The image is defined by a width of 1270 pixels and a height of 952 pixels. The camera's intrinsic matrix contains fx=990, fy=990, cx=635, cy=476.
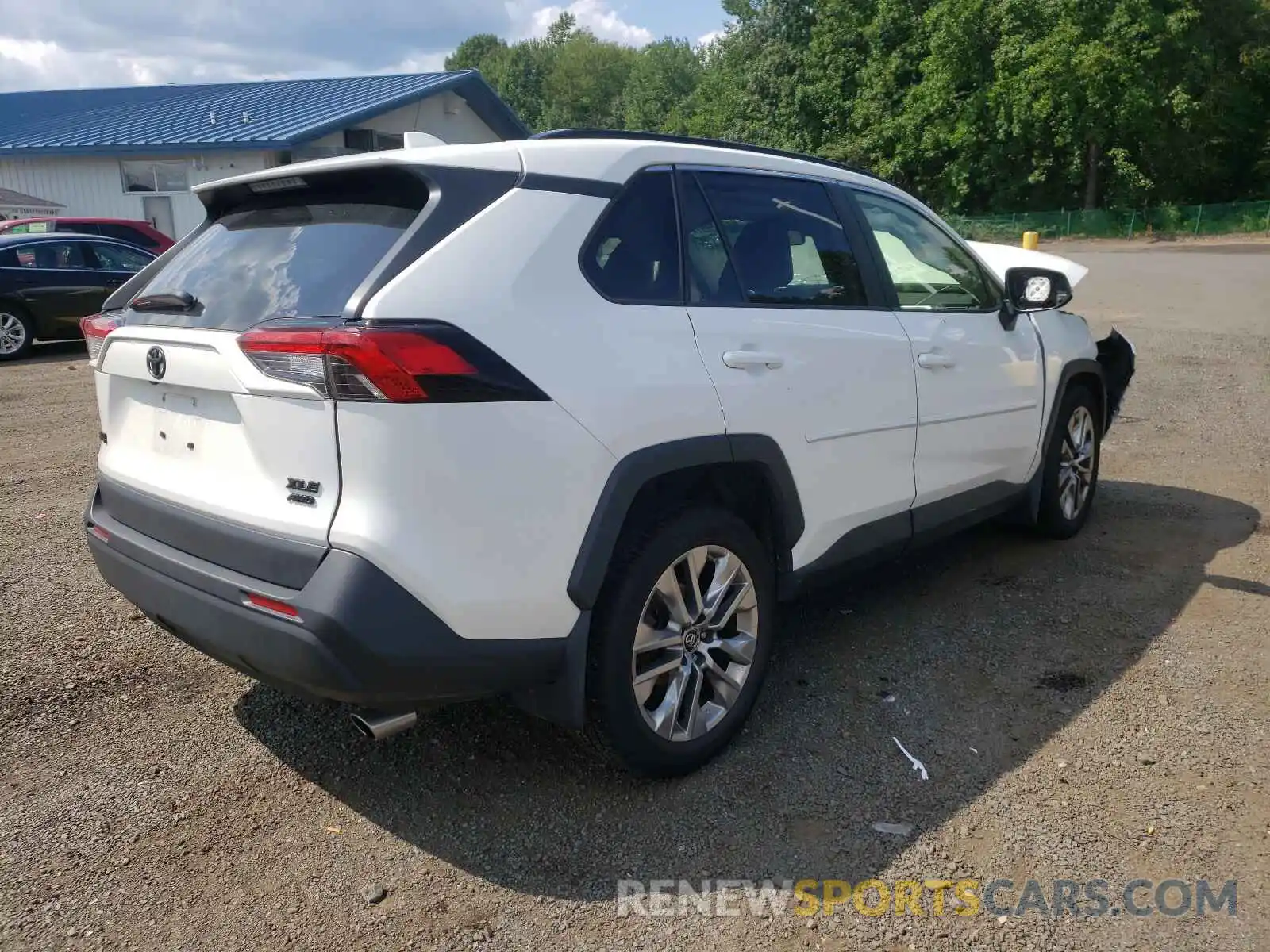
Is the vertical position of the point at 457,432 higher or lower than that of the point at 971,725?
higher

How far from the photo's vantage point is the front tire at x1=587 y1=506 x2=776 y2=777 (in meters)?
2.78

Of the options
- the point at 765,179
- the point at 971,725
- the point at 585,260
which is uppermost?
the point at 765,179

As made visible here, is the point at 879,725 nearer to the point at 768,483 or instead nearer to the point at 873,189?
the point at 768,483

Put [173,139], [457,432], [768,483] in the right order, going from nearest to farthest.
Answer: [457,432] < [768,483] < [173,139]

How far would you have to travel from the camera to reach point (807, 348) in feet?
10.8

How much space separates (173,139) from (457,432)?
Result: 21.0 meters

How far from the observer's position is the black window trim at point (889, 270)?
12.6 ft

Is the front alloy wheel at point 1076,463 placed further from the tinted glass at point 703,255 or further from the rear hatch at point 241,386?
the rear hatch at point 241,386

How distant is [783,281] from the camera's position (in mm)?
3408

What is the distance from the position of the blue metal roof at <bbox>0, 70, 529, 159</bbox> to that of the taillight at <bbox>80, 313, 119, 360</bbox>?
1714 cm

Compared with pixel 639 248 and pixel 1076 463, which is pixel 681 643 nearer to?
pixel 639 248

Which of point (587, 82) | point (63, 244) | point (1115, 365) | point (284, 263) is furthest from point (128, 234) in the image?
point (587, 82)

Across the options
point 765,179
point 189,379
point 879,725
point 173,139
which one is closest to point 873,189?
point 765,179

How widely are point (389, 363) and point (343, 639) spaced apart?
0.66 m
